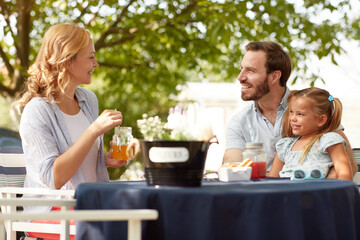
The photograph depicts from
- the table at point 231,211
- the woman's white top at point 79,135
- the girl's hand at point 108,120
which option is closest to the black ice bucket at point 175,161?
the table at point 231,211

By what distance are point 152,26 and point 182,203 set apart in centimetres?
609

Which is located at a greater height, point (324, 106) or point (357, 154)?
point (324, 106)

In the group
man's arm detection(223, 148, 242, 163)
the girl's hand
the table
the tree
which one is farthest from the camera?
the tree

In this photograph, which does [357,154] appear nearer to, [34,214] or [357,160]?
[357,160]

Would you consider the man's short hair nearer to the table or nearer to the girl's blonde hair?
the girl's blonde hair

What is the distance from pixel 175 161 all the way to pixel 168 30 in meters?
5.99

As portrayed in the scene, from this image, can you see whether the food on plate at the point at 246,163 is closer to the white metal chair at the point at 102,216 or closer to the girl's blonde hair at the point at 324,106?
the girl's blonde hair at the point at 324,106

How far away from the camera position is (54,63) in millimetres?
2863

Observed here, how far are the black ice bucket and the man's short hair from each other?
1.78 m

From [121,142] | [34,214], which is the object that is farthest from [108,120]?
[34,214]

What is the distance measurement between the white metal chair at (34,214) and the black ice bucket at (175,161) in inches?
8.6

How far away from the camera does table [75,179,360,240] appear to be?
1.70 m

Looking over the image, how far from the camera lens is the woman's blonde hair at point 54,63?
2854 mm

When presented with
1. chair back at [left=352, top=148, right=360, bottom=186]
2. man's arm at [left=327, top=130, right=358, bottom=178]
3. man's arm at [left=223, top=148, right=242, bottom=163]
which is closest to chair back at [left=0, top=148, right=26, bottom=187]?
man's arm at [left=223, top=148, right=242, bottom=163]
